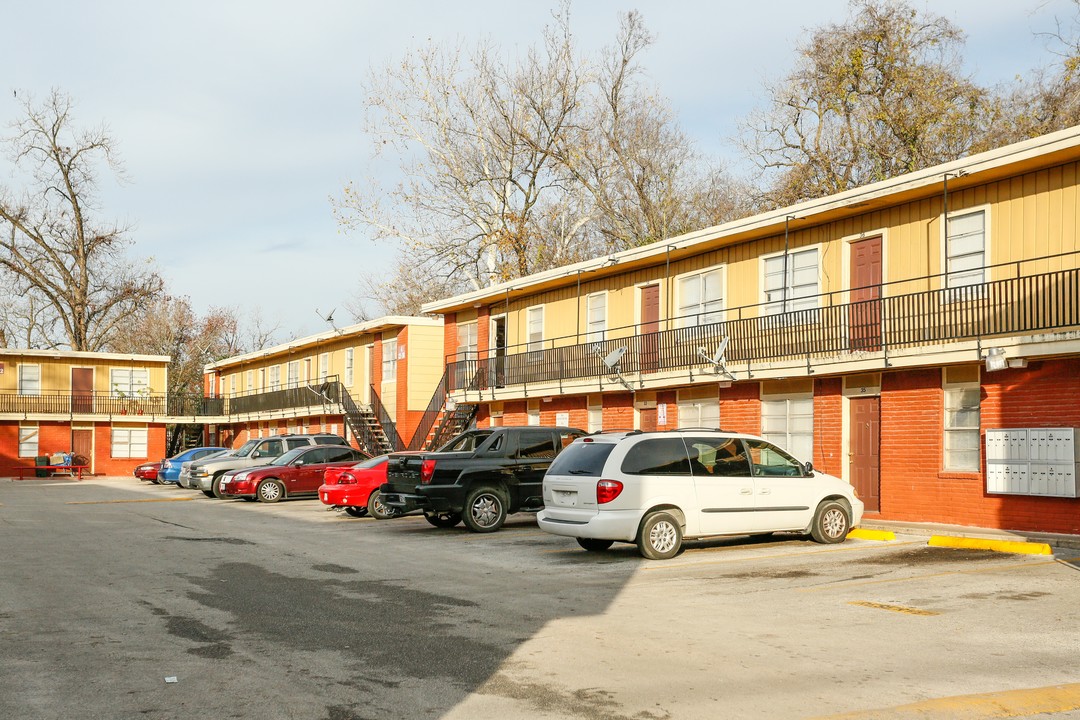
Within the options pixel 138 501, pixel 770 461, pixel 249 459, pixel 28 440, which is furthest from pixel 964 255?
pixel 28 440

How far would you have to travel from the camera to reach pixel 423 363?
40406 millimetres

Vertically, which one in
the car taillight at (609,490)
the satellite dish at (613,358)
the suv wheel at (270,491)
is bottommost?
the suv wheel at (270,491)

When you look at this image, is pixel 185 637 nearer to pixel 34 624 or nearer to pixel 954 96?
pixel 34 624

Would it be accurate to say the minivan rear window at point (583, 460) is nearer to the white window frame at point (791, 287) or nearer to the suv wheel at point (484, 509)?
the suv wheel at point (484, 509)

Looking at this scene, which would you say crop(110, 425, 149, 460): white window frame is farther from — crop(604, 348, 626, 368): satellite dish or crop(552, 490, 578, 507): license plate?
crop(552, 490, 578, 507): license plate

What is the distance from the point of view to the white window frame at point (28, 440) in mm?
53938

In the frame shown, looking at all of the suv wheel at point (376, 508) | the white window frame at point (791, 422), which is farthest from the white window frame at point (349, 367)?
the white window frame at point (791, 422)

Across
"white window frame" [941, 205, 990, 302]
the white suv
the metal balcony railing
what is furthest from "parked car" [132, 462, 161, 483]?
"white window frame" [941, 205, 990, 302]

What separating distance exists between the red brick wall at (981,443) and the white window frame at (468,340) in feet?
59.1

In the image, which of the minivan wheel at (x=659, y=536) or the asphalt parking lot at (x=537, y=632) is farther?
the minivan wheel at (x=659, y=536)

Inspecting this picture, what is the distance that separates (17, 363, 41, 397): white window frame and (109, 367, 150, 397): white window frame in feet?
11.6

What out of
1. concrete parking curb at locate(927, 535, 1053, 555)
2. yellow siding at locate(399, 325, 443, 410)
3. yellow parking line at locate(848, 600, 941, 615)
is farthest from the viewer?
yellow siding at locate(399, 325, 443, 410)

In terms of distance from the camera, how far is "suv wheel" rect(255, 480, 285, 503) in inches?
1123

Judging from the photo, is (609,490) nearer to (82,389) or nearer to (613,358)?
(613,358)
